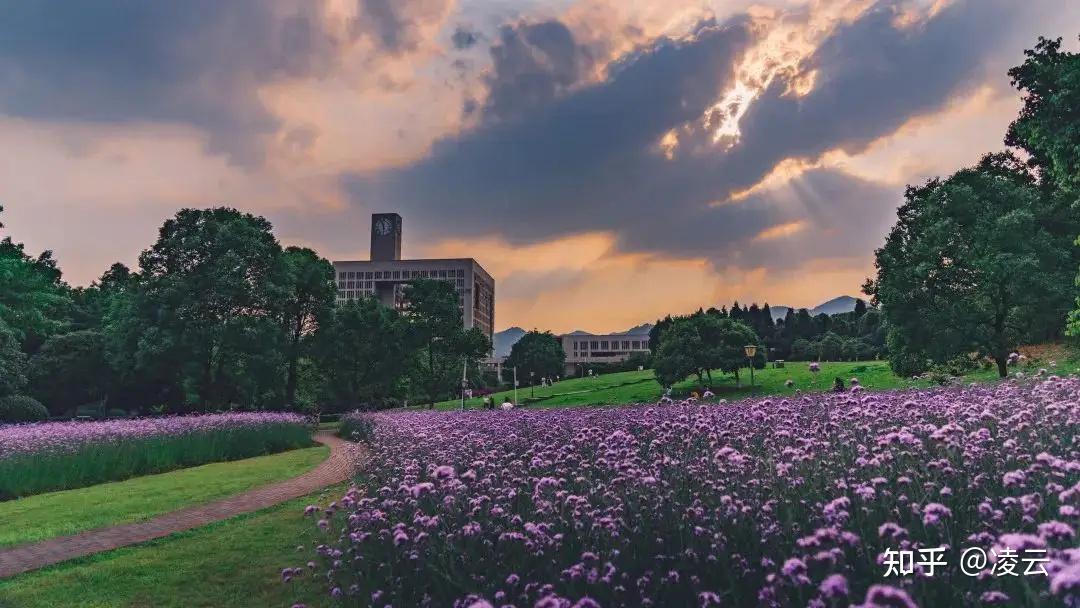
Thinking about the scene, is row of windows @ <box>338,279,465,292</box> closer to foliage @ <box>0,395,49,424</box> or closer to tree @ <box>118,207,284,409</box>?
tree @ <box>118,207,284,409</box>

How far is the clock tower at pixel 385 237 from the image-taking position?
197m

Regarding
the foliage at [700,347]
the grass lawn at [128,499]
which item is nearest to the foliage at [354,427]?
the grass lawn at [128,499]

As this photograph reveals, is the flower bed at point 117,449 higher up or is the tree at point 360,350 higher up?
the tree at point 360,350

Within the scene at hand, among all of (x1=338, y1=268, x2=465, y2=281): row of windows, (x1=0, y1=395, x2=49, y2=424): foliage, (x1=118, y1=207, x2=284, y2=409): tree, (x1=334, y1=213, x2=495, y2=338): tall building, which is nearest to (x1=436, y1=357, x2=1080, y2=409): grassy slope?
(x1=118, y1=207, x2=284, y2=409): tree

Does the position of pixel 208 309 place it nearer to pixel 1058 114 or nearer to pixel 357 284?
pixel 1058 114

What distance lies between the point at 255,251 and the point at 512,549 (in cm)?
3880

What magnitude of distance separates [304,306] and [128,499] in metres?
33.8

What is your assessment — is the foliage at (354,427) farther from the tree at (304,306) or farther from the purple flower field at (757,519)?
the purple flower field at (757,519)

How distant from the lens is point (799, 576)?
3436 mm

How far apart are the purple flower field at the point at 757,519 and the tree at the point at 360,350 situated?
38290 mm

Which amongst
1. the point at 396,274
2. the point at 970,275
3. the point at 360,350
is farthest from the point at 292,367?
the point at 396,274

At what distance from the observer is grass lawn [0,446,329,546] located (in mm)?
12344

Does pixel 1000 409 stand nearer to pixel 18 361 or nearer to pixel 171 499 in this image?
pixel 171 499

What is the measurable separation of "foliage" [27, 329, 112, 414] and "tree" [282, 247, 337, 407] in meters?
11.3
